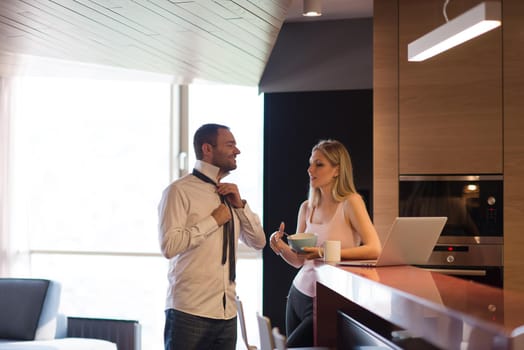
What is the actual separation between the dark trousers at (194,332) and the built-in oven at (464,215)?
1.84 m

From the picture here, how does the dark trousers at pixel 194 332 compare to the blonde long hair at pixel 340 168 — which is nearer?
the dark trousers at pixel 194 332

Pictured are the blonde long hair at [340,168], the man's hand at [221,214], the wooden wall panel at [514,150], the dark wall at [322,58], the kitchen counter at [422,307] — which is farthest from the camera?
the dark wall at [322,58]

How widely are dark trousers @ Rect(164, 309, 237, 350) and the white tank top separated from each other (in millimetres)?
401

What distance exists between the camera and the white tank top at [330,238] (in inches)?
139

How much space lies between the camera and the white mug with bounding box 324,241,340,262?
3359 mm

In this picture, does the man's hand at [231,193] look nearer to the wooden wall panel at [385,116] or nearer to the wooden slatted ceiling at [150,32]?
the wooden slatted ceiling at [150,32]

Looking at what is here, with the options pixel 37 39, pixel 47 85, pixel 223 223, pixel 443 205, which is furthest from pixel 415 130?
pixel 47 85

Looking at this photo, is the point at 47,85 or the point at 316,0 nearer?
the point at 316,0

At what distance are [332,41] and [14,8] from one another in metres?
2.92

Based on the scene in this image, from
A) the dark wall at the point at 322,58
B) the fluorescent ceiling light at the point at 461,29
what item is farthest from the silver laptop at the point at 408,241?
the dark wall at the point at 322,58

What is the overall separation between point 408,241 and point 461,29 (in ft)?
2.92

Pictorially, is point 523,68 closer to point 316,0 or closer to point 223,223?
point 316,0

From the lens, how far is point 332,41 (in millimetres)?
6125

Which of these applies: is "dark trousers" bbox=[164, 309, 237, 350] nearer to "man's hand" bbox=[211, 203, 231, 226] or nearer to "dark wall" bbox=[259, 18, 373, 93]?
"man's hand" bbox=[211, 203, 231, 226]
